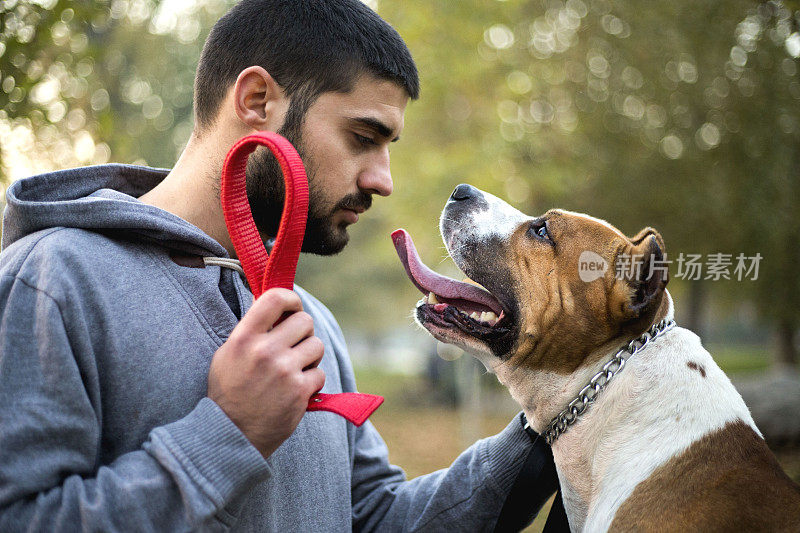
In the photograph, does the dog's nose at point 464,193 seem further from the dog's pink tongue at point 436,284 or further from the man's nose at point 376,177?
the man's nose at point 376,177

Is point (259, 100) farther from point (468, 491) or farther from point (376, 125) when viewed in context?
point (468, 491)

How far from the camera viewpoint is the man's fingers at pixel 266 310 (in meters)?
1.45

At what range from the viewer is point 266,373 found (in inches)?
57.3

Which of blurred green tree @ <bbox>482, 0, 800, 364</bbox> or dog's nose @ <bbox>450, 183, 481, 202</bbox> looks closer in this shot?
dog's nose @ <bbox>450, 183, 481, 202</bbox>

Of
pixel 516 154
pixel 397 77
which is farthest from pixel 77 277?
pixel 516 154

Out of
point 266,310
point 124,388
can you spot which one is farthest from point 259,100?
point 124,388

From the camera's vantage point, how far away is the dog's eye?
274 cm

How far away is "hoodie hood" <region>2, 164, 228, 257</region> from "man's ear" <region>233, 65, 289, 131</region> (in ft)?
1.38

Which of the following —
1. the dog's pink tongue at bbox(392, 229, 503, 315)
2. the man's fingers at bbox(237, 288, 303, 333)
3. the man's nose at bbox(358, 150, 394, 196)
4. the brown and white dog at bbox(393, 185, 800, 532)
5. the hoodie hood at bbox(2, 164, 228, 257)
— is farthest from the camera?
the dog's pink tongue at bbox(392, 229, 503, 315)

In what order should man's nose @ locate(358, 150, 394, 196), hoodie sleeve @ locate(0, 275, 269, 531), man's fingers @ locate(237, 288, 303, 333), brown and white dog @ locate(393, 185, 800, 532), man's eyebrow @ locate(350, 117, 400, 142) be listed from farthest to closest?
man's nose @ locate(358, 150, 394, 196) < man's eyebrow @ locate(350, 117, 400, 142) < brown and white dog @ locate(393, 185, 800, 532) < man's fingers @ locate(237, 288, 303, 333) < hoodie sleeve @ locate(0, 275, 269, 531)

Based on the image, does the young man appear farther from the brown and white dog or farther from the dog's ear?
the dog's ear

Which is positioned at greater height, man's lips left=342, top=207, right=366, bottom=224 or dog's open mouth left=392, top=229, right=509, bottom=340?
man's lips left=342, top=207, right=366, bottom=224

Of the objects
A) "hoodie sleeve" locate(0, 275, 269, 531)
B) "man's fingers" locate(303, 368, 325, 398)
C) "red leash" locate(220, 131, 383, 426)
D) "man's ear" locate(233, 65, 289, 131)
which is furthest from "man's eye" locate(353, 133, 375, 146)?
"hoodie sleeve" locate(0, 275, 269, 531)

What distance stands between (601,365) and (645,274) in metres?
0.40
